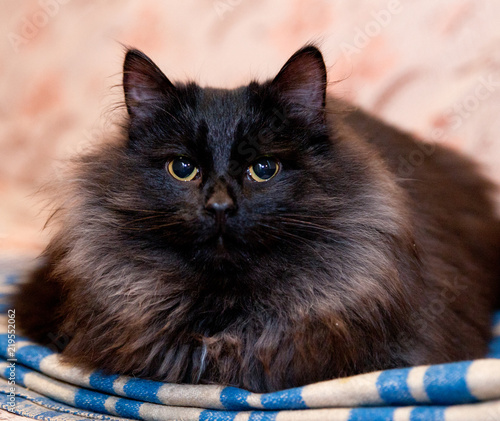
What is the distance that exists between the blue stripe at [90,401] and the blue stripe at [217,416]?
32cm

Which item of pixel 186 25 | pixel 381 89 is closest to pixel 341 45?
pixel 381 89

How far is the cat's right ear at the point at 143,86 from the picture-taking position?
73.3 inches

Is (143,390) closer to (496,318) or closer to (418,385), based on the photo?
(418,385)

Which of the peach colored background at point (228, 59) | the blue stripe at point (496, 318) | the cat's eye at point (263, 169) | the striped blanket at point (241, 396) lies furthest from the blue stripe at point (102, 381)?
the blue stripe at point (496, 318)

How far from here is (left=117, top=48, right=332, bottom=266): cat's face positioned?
1.62 meters

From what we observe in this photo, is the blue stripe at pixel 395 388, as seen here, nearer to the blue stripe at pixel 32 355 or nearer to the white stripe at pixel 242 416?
the white stripe at pixel 242 416

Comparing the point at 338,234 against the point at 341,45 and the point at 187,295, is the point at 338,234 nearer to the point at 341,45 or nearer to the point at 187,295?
the point at 187,295

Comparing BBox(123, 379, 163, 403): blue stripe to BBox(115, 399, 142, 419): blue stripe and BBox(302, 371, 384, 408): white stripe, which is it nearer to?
BBox(115, 399, 142, 419): blue stripe

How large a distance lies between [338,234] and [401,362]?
396mm

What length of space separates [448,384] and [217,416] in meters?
0.59

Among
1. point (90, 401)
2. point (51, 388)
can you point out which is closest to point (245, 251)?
point (90, 401)

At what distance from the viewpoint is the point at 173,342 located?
67.7 inches

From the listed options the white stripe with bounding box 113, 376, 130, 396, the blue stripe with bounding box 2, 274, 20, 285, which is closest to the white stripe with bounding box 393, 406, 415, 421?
the white stripe with bounding box 113, 376, 130, 396

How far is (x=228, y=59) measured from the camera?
339 cm
